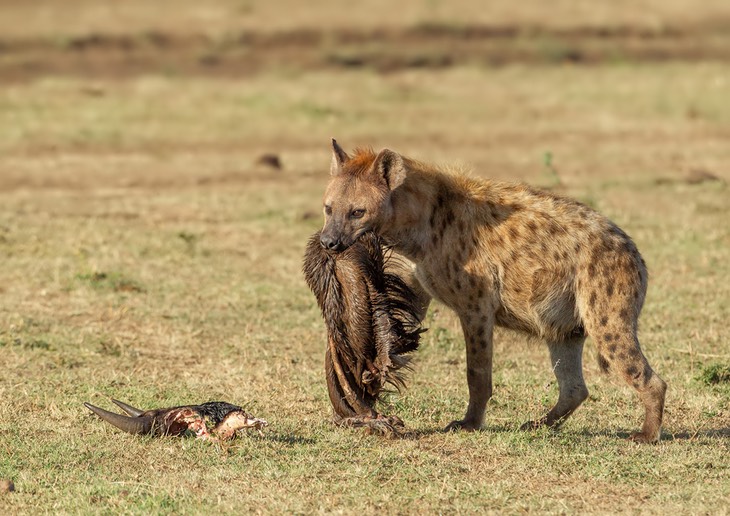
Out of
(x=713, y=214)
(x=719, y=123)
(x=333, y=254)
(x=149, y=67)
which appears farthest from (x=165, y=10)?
(x=333, y=254)

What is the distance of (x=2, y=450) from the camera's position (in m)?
5.49

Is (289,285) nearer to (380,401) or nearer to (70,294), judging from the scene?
(70,294)

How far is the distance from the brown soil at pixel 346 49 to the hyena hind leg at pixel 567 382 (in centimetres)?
1512

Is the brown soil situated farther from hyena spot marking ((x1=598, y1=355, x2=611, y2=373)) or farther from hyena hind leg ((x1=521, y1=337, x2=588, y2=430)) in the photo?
hyena spot marking ((x1=598, y1=355, x2=611, y2=373))

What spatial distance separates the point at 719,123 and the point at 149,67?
9.31 metres

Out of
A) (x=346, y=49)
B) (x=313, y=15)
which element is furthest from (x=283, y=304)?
(x=313, y=15)

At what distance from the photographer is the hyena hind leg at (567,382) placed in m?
6.01

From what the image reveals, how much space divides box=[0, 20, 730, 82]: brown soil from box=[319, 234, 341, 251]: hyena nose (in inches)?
586

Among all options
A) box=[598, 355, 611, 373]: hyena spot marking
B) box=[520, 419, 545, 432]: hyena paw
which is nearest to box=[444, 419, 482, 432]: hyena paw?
box=[520, 419, 545, 432]: hyena paw

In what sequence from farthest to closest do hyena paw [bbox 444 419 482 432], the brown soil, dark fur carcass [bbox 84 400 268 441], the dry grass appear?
the dry grass < the brown soil < hyena paw [bbox 444 419 482 432] < dark fur carcass [bbox 84 400 268 441]

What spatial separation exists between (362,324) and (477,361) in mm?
595

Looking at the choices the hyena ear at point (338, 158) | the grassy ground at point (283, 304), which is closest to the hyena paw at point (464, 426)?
the grassy ground at point (283, 304)

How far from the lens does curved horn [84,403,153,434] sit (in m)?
5.64

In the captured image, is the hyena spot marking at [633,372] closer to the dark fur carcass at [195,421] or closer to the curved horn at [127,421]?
the dark fur carcass at [195,421]
